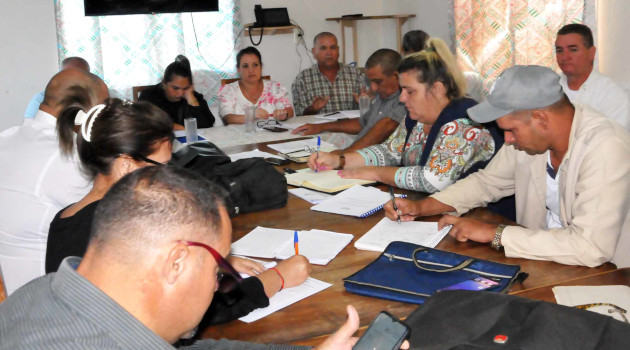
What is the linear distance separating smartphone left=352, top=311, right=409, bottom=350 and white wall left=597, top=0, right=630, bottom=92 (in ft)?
11.1

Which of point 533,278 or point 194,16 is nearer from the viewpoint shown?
point 533,278

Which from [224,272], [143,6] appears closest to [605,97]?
[224,272]

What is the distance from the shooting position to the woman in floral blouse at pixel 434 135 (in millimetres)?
2566

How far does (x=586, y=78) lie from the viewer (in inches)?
159

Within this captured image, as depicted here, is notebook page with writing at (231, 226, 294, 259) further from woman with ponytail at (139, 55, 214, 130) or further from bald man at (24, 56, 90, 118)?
woman with ponytail at (139, 55, 214, 130)

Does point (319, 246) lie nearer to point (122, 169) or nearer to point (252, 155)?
point (122, 169)

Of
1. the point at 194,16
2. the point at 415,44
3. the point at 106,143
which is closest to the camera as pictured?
the point at 106,143

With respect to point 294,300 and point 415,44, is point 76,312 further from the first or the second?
point 415,44

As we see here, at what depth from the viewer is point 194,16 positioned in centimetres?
588

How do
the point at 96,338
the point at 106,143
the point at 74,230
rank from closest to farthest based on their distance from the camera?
the point at 96,338, the point at 74,230, the point at 106,143

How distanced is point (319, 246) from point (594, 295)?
814 mm

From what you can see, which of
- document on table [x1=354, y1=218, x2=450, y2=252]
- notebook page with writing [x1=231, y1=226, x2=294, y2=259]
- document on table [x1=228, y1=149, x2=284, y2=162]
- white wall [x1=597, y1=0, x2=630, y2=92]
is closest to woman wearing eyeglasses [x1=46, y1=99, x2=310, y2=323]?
notebook page with writing [x1=231, y1=226, x2=294, y2=259]

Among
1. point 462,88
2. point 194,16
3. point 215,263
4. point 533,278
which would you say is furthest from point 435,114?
point 194,16

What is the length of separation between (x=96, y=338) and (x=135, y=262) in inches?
5.0
